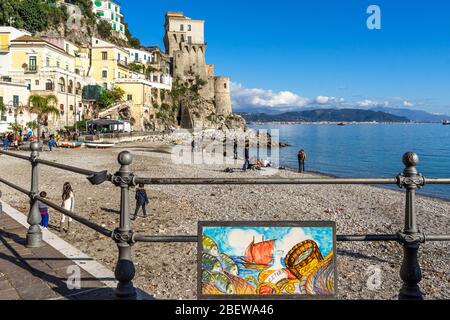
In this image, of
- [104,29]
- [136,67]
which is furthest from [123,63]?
[104,29]

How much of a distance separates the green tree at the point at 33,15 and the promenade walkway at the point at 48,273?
68.2 m

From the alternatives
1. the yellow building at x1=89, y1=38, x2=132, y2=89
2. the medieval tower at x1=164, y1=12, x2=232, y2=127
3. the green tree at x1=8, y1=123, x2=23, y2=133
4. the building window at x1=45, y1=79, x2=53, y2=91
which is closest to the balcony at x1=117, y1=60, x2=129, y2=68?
the yellow building at x1=89, y1=38, x2=132, y2=89

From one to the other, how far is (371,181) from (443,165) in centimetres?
5370

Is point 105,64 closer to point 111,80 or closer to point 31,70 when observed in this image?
point 111,80

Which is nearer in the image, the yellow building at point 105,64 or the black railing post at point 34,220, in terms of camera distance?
the black railing post at point 34,220

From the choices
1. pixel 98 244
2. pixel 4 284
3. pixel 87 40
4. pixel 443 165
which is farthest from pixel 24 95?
pixel 443 165

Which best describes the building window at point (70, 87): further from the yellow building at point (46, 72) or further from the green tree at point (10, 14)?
the green tree at point (10, 14)

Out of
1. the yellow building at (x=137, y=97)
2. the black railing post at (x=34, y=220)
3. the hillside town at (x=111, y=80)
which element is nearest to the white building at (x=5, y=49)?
the hillside town at (x=111, y=80)

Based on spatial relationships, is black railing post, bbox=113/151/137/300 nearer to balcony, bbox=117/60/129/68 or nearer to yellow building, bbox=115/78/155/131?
yellow building, bbox=115/78/155/131

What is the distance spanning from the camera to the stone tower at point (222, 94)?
100 meters

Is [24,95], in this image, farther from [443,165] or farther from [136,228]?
[443,165]

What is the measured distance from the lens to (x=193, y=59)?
320ft

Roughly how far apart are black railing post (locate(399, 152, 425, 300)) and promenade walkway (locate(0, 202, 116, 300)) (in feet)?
8.92

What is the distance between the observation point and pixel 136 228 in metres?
11.3
